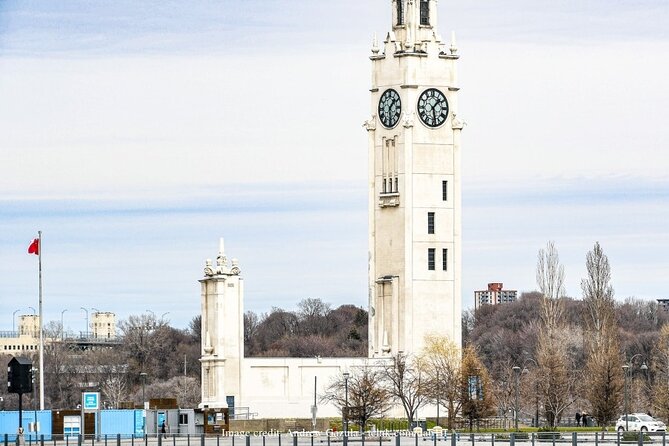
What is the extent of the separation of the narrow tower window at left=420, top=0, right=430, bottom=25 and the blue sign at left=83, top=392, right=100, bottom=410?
41817mm

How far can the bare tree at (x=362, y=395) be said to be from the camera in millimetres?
123188

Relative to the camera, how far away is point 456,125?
140 metres

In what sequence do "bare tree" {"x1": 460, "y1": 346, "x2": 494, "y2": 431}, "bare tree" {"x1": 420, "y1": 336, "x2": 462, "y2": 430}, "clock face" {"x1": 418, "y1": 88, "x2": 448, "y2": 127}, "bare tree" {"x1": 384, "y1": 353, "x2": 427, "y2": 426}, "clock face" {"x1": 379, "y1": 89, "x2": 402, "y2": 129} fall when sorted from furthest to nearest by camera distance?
"clock face" {"x1": 379, "y1": 89, "x2": 402, "y2": 129}, "clock face" {"x1": 418, "y1": 88, "x2": 448, "y2": 127}, "bare tree" {"x1": 384, "y1": 353, "x2": 427, "y2": 426}, "bare tree" {"x1": 420, "y1": 336, "x2": 462, "y2": 430}, "bare tree" {"x1": 460, "y1": 346, "x2": 494, "y2": 431}

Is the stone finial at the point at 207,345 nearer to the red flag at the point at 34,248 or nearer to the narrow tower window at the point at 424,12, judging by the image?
the red flag at the point at 34,248

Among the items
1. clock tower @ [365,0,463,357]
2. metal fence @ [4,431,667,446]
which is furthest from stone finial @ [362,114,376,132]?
metal fence @ [4,431,667,446]

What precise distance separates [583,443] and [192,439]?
76.1 feet

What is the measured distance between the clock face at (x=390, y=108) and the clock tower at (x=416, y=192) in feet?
0.22

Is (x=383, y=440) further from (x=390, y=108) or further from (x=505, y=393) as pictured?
(x=505, y=393)

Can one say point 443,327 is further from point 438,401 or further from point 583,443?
point 583,443

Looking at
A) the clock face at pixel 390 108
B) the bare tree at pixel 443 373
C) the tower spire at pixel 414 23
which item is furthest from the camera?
the tower spire at pixel 414 23

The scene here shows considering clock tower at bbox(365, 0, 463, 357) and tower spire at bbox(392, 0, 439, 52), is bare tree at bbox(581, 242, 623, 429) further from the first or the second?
tower spire at bbox(392, 0, 439, 52)

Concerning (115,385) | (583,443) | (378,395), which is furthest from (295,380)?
(115,385)

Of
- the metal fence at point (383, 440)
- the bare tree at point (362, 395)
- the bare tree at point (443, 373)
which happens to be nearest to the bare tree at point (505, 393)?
the bare tree at point (443, 373)

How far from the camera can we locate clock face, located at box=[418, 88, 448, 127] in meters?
140
